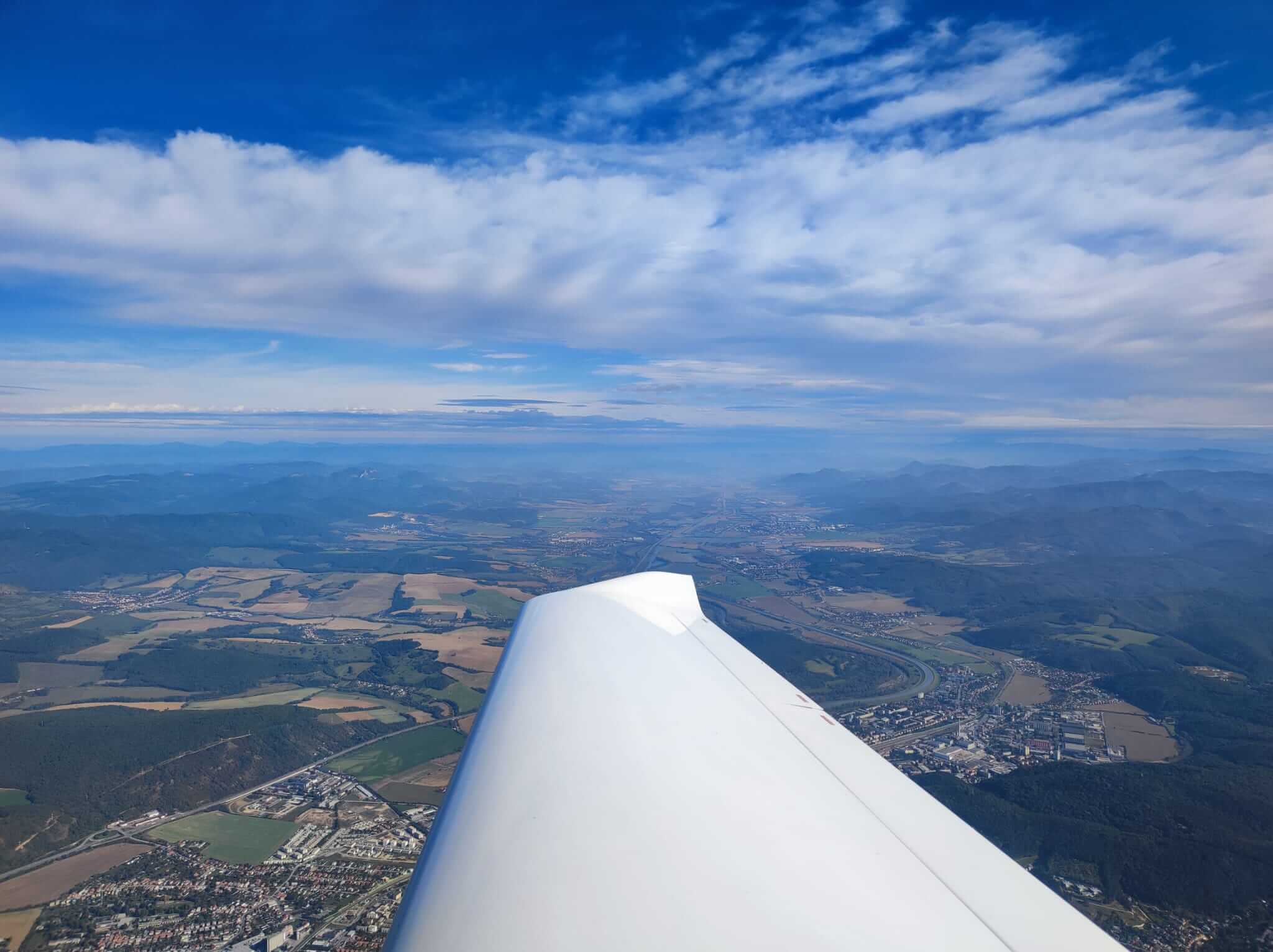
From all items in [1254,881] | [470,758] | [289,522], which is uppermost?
[470,758]

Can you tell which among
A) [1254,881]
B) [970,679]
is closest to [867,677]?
[970,679]

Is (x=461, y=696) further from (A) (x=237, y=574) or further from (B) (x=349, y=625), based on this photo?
(A) (x=237, y=574)

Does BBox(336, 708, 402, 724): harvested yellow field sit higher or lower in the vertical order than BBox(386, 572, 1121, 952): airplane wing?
lower

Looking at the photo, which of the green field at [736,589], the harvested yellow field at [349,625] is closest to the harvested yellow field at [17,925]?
the harvested yellow field at [349,625]

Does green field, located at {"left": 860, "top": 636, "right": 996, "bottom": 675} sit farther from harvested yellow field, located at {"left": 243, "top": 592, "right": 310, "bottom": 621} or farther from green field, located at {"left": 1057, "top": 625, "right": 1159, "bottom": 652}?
harvested yellow field, located at {"left": 243, "top": 592, "right": 310, "bottom": 621}

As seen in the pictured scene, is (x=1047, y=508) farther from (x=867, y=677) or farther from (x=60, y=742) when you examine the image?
(x=60, y=742)

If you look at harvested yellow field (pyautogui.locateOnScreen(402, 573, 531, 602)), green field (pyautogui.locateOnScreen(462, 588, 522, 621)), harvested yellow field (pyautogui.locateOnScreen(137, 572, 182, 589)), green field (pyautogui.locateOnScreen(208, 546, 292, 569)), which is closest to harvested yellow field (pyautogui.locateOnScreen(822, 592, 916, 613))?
green field (pyautogui.locateOnScreen(462, 588, 522, 621))

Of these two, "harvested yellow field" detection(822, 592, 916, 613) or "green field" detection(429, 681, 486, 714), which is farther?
"harvested yellow field" detection(822, 592, 916, 613)
